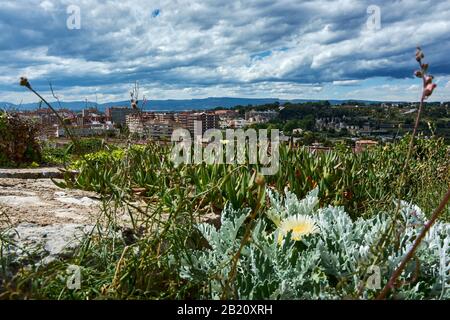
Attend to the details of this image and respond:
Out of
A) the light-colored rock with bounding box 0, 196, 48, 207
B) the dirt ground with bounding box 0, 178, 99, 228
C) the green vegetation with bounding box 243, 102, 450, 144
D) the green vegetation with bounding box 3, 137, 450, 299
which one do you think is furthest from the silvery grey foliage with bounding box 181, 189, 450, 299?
the green vegetation with bounding box 243, 102, 450, 144

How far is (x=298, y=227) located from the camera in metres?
2.42

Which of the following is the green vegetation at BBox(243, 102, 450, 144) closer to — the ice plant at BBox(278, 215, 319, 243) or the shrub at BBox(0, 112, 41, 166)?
the ice plant at BBox(278, 215, 319, 243)

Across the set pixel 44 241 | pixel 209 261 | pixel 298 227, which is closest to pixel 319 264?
pixel 298 227

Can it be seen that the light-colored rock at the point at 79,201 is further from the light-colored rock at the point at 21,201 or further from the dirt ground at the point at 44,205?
the light-colored rock at the point at 21,201

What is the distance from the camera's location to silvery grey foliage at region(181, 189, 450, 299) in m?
1.94

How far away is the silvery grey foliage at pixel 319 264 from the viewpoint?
1939mm

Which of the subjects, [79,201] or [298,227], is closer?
[298,227]

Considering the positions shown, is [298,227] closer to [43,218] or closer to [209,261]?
[209,261]

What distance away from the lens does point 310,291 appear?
2.01 m

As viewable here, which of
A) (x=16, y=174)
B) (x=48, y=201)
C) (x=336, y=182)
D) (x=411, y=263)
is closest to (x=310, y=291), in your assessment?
(x=411, y=263)

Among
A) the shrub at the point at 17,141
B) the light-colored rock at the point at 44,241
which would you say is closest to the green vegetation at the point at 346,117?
the light-colored rock at the point at 44,241

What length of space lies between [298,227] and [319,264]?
0.25 meters

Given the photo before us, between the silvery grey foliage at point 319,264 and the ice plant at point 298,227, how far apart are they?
27mm

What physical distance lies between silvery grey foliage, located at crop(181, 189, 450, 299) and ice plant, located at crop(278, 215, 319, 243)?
0.09 ft
